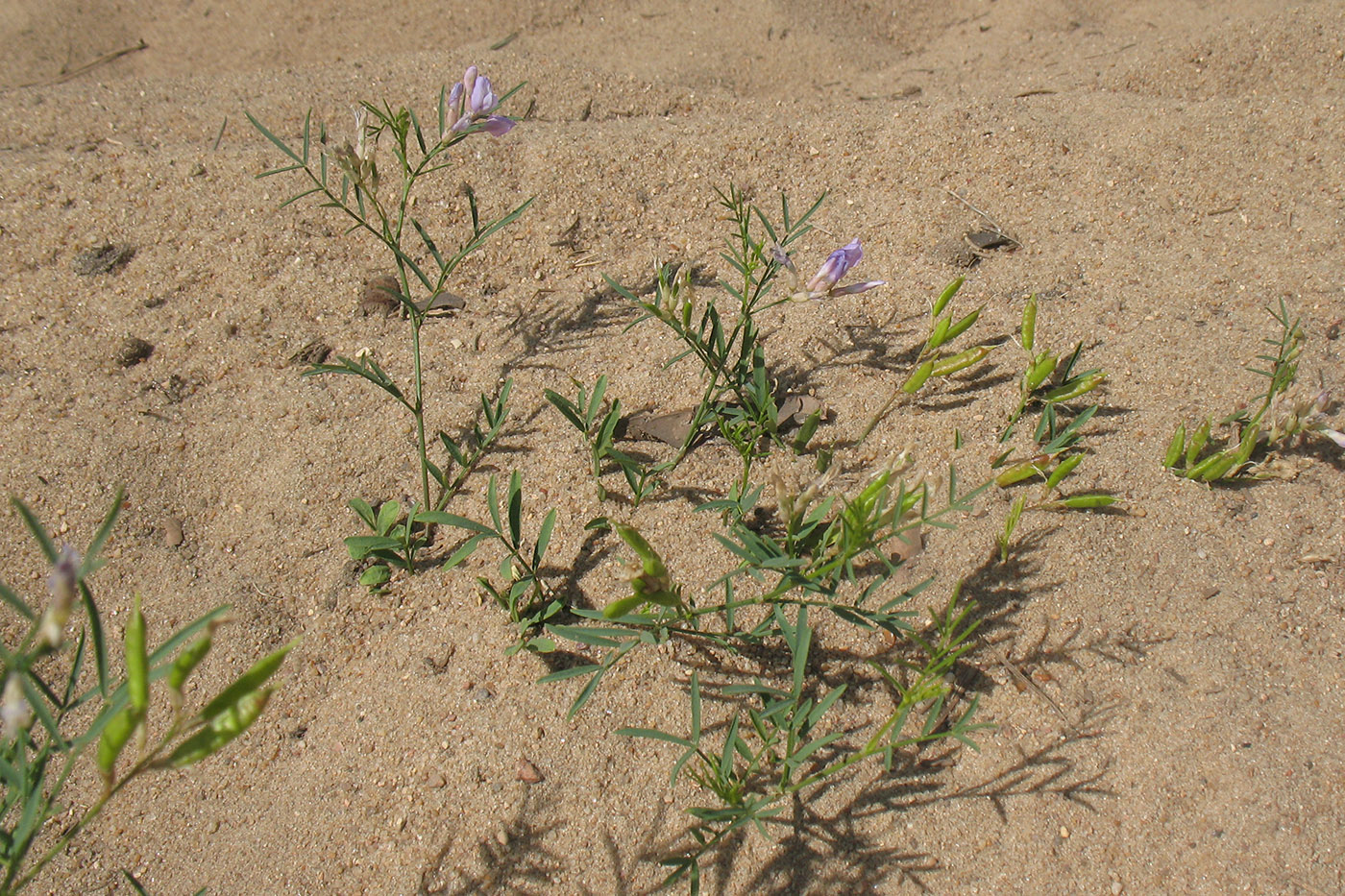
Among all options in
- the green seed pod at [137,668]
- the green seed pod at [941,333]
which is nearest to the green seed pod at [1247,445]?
the green seed pod at [941,333]

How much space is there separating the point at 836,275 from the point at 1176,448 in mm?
877

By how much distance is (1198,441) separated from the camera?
6.56 feet

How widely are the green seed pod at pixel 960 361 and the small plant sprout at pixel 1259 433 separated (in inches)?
18.1

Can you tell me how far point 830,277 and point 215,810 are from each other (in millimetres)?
1618

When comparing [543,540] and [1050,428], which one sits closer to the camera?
[543,540]

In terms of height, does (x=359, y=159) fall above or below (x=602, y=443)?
above

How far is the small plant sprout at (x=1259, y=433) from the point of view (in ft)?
6.54

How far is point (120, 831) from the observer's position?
1.70 m

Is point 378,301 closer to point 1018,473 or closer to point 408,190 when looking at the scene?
point 408,190

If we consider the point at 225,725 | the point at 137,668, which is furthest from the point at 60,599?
the point at 225,725

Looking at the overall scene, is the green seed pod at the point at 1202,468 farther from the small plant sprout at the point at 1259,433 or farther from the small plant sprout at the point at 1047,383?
the small plant sprout at the point at 1047,383

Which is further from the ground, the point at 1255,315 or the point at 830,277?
the point at 830,277

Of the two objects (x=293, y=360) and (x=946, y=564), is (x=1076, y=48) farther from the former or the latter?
(x=293, y=360)

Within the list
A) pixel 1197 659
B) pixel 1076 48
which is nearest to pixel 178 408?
pixel 1197 659
